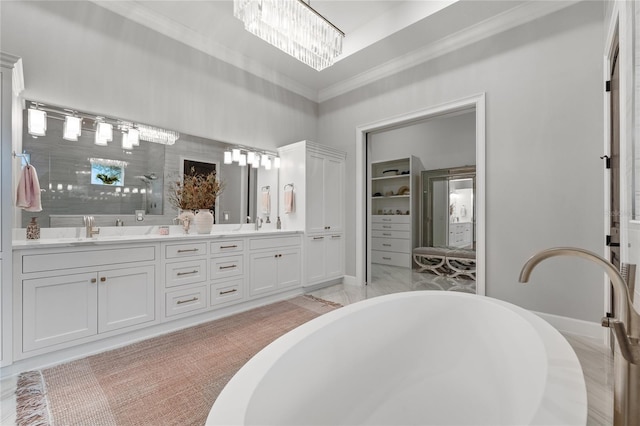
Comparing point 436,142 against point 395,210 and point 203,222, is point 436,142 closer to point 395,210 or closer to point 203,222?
point 395,210

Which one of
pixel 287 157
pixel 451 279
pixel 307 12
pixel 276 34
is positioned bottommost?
pixel 451 279

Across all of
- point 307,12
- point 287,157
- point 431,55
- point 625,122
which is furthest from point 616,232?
point 287,157

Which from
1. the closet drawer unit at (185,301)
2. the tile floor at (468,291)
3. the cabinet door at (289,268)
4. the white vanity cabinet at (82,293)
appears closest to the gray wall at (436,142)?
the tile floor at (468,291)

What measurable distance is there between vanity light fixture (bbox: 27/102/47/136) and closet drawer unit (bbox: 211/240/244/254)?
1.60 m

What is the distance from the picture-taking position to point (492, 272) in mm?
2840

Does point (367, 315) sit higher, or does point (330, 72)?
point (330, 72)

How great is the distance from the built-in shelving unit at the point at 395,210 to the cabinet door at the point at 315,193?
1625 mm

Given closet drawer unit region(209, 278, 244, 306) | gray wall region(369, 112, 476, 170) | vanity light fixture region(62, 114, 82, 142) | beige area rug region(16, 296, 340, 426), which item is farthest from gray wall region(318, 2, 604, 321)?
vanity light fixture region(62, 114, 82, 142)

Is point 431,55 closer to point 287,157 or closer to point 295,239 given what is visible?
point 287,157

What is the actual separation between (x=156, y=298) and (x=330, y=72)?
3.47 metres

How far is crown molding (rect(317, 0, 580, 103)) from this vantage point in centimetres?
258

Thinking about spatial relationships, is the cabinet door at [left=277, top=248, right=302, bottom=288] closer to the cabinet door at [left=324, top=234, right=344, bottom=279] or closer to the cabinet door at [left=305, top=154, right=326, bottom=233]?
the cabinet door at [left=305, top=154, right=326, bottom=233]

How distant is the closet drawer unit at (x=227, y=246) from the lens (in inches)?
108

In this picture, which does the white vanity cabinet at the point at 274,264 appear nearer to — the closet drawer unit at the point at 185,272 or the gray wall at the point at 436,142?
the closet drawer unit at the point at 185,272
